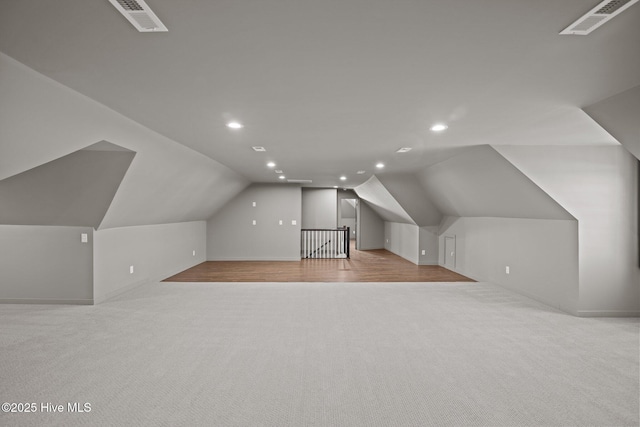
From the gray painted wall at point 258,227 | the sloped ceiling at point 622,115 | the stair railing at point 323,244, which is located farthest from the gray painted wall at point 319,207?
the sloped ceiling at point 622,115

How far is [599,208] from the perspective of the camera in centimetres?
474

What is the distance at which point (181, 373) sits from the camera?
9.70 feet

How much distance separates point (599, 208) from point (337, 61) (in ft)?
16.0

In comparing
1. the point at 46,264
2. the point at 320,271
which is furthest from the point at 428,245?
the point at 46,264

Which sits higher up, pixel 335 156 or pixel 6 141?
pixel 335 156

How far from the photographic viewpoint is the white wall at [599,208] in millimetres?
4715

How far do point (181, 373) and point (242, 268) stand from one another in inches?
235

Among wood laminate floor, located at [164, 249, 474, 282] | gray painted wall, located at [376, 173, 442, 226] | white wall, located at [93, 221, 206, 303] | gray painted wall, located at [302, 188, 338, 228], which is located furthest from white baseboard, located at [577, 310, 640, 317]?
gray painted wall, located at [302, 188, 338, 228]

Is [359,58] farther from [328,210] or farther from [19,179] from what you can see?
[328,210]

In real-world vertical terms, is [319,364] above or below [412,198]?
below

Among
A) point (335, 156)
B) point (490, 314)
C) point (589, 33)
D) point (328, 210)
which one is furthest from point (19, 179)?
point (328, 210)

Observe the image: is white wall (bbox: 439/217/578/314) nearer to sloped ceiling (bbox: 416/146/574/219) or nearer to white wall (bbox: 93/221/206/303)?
sloped ceiling (bbox: 416/146/574/219)

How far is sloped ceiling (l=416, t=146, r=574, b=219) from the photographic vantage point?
4984 millimetres

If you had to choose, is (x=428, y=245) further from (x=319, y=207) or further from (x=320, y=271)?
(x=319, y=207)
